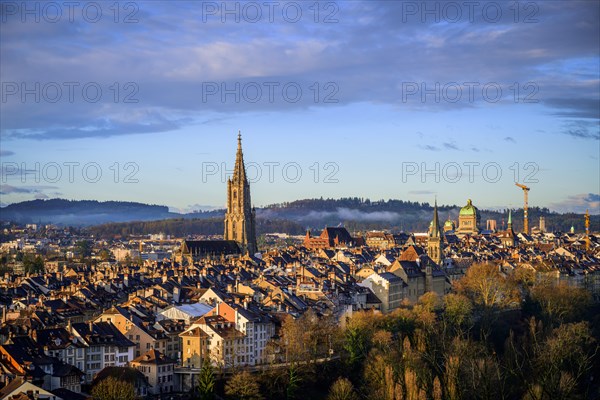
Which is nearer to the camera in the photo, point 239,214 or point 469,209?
point 239,214

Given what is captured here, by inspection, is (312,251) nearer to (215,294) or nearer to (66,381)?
(215,294)

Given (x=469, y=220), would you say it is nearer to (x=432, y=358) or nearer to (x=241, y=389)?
(x=432, y=358)

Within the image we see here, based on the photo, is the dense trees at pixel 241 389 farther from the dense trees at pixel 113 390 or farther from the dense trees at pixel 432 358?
the dense trees at pixel 113 390

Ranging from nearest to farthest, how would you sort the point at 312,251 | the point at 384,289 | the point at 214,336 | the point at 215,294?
the point at 214,336 → the point at 215,294 → the point at 384,289 → the point at 312,251

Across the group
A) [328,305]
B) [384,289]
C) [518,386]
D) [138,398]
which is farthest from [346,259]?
[138,398]

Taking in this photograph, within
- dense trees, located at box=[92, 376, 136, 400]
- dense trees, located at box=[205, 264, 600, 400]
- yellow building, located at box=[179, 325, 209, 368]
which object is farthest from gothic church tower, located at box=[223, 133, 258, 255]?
dense trees, located at box=[92, 376, 136, 400]

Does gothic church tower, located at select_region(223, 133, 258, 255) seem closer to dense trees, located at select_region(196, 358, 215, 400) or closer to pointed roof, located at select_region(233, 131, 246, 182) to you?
pointed roof, located at select_region(233, 131, 246, 182)

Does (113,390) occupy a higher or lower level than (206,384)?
higher

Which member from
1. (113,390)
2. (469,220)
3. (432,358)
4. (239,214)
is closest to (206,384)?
(113,390)

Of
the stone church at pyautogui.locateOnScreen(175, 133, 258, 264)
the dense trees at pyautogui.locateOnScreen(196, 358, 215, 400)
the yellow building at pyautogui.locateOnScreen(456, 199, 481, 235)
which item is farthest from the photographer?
the yellow building at pyautogui.locateOnScreen(456, 199, 481, 235)
